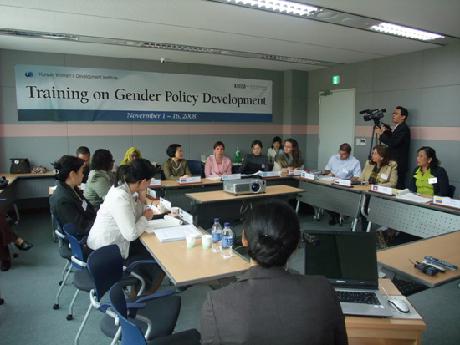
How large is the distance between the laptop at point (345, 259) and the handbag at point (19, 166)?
17.8ft

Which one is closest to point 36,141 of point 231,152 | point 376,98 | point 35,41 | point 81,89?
point 81,89

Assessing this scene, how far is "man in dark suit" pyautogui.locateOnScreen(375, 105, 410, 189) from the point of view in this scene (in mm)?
5766

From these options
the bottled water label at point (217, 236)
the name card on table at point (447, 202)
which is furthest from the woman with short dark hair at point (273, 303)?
the name card on table at point (447, 202)

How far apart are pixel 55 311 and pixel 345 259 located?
7.86 feet

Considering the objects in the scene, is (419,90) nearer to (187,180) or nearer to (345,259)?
(187,180)

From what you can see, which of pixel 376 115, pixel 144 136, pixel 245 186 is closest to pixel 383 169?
pixel 376 115

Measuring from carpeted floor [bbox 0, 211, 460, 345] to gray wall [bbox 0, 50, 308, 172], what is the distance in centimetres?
259

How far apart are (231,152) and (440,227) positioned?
4.65 metres

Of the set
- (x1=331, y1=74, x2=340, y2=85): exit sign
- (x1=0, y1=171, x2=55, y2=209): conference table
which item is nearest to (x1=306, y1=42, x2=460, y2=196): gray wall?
(x1=331, y1=74, x2=340, y2=85): exit sign

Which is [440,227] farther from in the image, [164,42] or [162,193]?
[164,42]

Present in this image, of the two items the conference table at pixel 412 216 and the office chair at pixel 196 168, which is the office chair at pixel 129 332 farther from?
the office chair at pixel 196 168

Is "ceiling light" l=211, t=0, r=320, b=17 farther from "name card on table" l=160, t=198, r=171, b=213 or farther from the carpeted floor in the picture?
the carpeted floor

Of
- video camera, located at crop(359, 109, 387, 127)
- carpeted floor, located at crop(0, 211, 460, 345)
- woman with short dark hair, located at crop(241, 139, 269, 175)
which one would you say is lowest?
carpeted floor, located at crop(0, 211, 460, 345)

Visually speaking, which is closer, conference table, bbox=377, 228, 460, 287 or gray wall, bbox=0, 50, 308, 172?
conference table, bbox=377, 228, 460, 287
